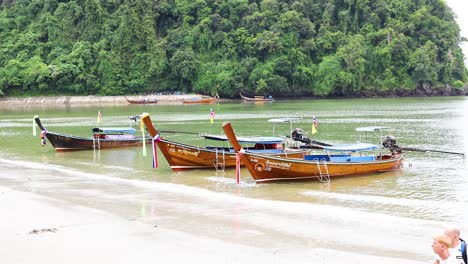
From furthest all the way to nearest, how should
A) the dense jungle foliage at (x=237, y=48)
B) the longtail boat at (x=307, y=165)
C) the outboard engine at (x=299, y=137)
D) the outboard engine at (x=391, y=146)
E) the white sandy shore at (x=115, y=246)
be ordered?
1. the dense jungle foliage at (x=237, y=48)
2. the outboard engine at (x=299, y=137)
3. the outboard engine at (x=391, y=146)
4. the longtail boat at (x=307, y=165)
5. the white sandy shore at (x=115, y=246)

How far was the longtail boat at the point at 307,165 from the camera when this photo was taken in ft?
61.9

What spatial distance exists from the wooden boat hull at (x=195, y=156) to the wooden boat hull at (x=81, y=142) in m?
10.1

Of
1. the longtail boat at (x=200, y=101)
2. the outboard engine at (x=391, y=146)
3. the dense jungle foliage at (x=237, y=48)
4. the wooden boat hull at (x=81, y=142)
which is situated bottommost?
the wooden boat hull at (x=81, y=142)

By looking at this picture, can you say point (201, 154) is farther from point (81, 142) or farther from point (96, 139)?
point (81, 142)

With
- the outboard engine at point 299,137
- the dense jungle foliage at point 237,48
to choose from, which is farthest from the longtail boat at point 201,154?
the dense jungle foliage at point 237,48

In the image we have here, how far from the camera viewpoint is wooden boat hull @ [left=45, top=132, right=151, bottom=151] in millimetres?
30562

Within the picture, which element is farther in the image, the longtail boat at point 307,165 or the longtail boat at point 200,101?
the longtail boat at point 200,101

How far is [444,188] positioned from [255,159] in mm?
6839

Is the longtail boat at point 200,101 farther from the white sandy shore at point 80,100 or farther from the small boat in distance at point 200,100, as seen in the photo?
the white sandy shore at point 80,100

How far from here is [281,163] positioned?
19.1 meters

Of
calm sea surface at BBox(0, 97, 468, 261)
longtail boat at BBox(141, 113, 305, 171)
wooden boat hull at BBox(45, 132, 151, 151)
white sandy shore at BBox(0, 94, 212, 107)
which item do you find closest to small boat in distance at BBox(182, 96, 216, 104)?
white sandy shore at BBox(0, 94, 212, 107)

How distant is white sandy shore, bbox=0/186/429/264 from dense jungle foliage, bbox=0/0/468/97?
88374mm

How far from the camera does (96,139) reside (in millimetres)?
31406

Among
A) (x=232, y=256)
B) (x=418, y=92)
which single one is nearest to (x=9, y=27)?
(x=418, y=92)
